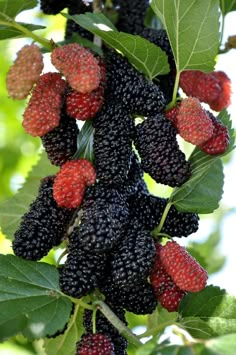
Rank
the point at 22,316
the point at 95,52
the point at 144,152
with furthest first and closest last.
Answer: the point at 95,52
the point at 144,152
the point at 22,316

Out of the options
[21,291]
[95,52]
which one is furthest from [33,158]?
[21,291]

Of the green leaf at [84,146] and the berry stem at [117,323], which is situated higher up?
the green leaf at [84,146]

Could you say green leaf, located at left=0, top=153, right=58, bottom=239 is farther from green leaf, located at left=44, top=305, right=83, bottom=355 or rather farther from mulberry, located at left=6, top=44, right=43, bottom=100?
mulberry, located at left=6, top=44, right=43, bottom=100

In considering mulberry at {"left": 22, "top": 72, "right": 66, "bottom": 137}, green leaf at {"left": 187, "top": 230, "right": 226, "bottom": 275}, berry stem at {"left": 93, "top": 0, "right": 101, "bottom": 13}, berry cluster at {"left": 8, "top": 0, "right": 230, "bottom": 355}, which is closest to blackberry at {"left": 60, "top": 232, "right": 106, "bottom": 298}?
berry cluster at {"left": 8, "top": 0, "right": 230, "bottom": 355}

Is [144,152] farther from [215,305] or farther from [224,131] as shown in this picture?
[215,305]

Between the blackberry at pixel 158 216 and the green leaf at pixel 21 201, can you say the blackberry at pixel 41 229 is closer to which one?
the blackberry at pixel 158 216

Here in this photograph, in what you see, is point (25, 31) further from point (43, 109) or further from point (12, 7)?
point (43, 109)

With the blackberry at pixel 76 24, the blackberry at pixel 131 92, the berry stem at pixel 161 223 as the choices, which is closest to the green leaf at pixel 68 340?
the berry stem at pixel 161 223
